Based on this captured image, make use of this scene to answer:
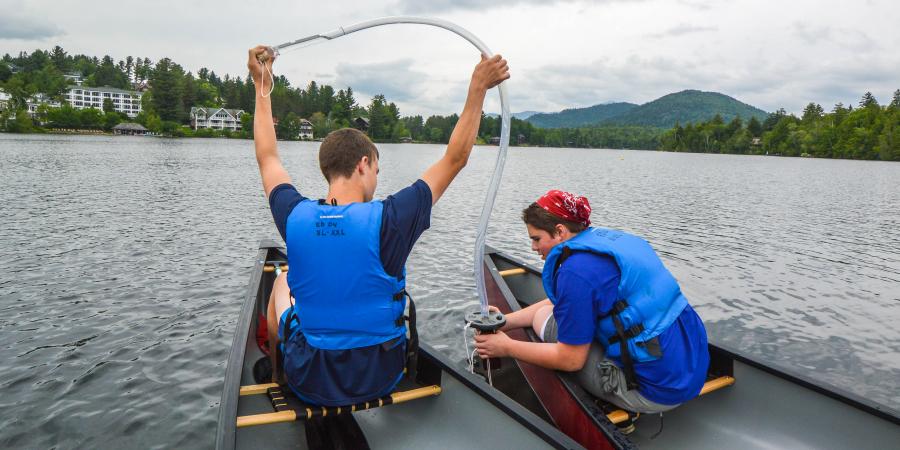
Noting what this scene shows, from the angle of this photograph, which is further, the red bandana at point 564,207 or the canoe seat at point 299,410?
the red bandana at point 564,207

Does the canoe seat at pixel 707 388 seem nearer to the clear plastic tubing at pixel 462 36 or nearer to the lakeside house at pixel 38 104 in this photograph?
the clear plastic tubing at pixel 462 36

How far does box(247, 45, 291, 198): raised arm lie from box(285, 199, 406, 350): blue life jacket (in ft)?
1.42

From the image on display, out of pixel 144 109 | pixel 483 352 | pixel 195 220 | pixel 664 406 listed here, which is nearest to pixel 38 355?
pixel 483 352

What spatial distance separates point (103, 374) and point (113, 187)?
23.6 meters

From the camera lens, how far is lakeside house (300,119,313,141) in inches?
6181

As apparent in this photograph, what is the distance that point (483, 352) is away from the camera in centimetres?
473

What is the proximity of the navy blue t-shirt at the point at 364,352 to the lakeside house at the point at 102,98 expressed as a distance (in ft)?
651

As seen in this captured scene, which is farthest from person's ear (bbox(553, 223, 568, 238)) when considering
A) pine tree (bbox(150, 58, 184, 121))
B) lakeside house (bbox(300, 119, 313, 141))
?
pine tree (bbox(150, 58, 184, 121))

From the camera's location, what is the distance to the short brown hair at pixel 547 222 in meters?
4.28

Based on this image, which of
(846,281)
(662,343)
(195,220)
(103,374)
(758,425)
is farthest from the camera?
(195,220)

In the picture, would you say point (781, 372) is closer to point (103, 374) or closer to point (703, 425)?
point (703, 425)

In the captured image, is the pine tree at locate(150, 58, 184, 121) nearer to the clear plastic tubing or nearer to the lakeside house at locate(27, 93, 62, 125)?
the lakeside house at locate(27, 93, 62, 125)

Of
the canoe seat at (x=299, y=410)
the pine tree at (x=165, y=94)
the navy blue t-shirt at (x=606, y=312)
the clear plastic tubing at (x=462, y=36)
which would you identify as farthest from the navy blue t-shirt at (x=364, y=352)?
the pine tree at (x=165, y=94)

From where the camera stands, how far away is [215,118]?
153m
